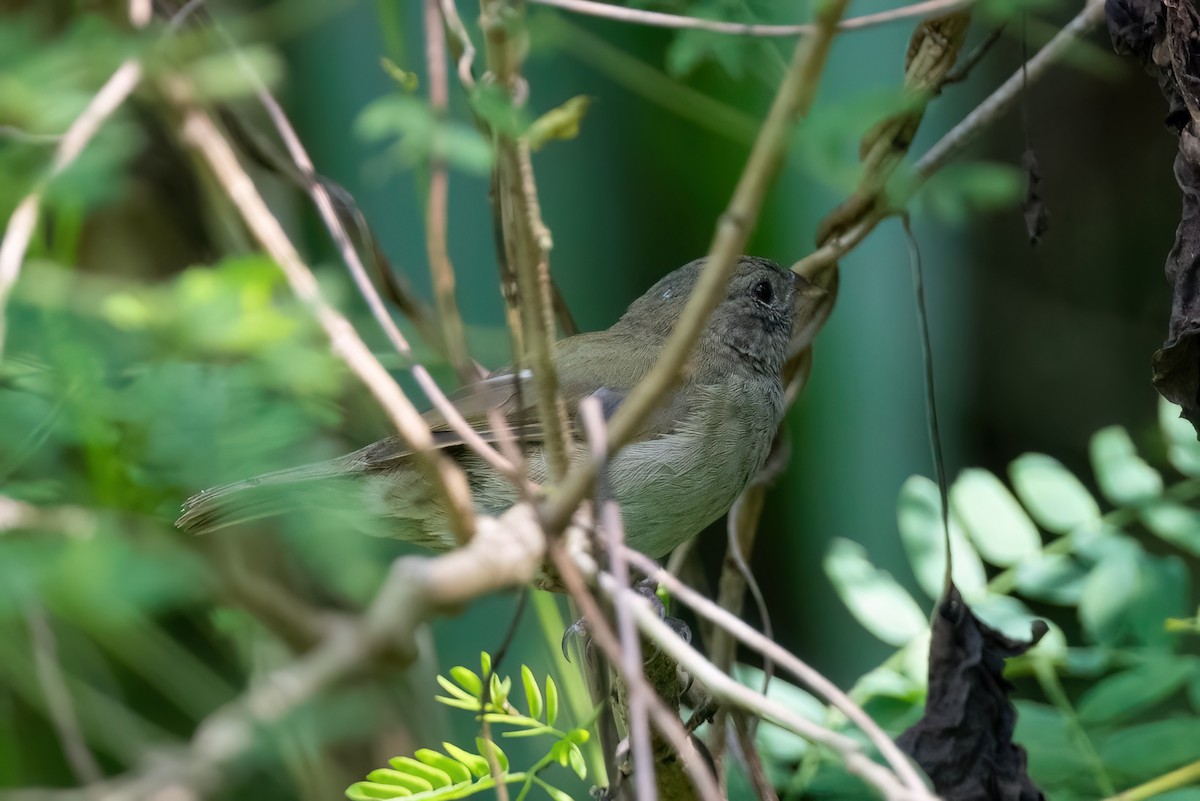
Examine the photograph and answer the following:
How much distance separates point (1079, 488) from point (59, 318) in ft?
7.12

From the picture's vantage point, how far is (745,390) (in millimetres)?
3000

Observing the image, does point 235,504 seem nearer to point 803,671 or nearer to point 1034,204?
point 803,671

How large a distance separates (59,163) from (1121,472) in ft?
7.57

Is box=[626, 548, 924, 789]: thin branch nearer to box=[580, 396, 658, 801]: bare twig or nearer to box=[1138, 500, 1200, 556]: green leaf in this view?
box=[580, 396, 658, 801]: bare twig

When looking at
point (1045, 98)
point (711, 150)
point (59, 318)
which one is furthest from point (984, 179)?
point (1045, 98)

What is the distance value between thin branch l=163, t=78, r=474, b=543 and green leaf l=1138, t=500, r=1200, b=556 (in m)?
1.76

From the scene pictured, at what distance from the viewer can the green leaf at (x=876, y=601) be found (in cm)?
261

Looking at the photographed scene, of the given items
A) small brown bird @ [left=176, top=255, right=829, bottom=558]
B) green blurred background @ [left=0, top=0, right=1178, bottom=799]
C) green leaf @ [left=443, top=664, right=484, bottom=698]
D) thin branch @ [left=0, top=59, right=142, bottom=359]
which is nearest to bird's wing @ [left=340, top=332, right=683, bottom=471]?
small brown bird @ [left=176, top=255, right=829, bottom=558]

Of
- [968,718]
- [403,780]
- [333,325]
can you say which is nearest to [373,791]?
[403,780]

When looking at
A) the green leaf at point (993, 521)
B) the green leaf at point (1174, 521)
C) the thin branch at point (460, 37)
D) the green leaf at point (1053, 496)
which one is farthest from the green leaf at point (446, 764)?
the green leaf at point (1174, 521)

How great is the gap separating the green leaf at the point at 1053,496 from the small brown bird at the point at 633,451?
60cm

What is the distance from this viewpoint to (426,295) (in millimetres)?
3822

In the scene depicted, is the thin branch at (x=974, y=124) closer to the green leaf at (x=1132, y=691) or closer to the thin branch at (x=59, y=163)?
the green leaf at (x=1132, y=691)

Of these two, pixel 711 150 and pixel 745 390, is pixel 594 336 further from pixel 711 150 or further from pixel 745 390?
pixel 711 150
